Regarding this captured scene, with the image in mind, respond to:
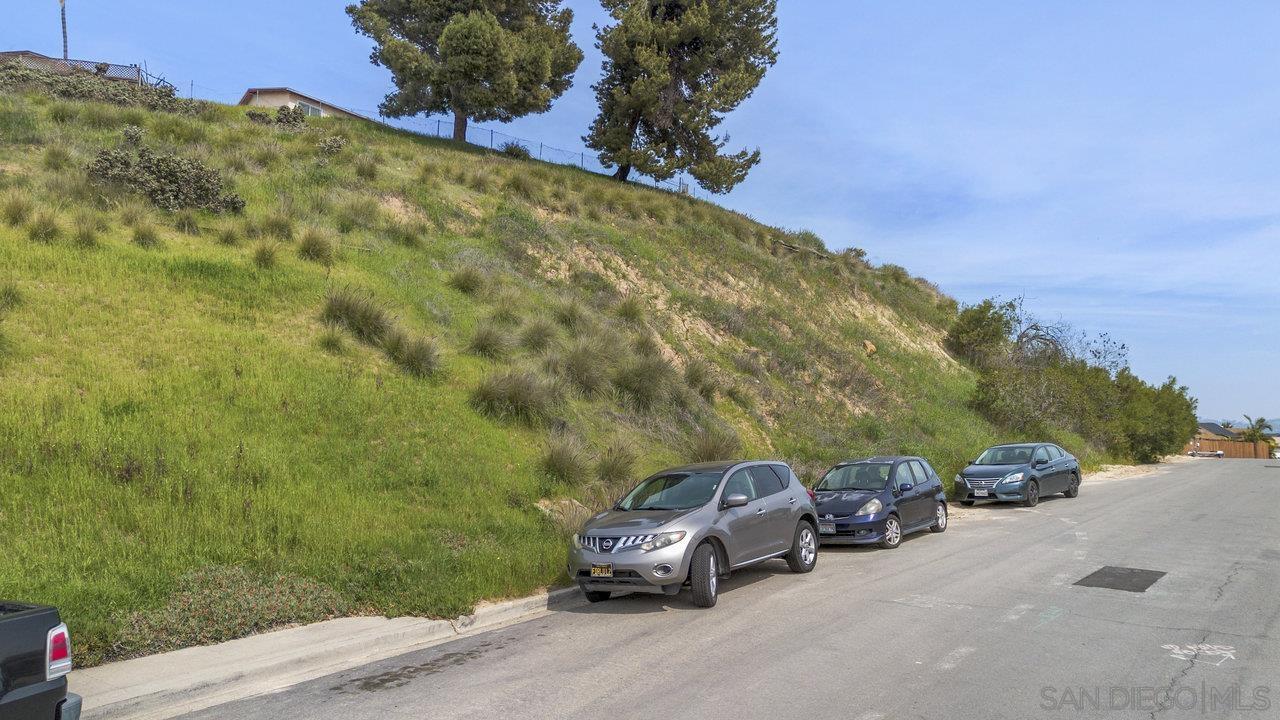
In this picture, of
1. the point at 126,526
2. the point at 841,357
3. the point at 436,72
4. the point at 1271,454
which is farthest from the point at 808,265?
the point at 1271,454

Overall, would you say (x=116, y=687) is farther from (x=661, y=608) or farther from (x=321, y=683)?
(x=661, y=608)

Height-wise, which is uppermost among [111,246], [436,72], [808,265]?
[436,72]

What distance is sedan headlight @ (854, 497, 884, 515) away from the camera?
1300cm

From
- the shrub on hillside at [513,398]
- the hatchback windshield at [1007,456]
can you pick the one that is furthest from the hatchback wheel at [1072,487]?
the shrub on hillside at [513,398]

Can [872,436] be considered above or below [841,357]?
below

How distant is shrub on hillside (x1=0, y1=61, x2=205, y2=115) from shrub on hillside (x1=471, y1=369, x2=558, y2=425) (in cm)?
1970

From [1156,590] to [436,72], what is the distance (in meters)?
31.3

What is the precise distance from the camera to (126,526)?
829 centimetres

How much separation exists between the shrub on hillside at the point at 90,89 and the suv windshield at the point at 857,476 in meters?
24.6

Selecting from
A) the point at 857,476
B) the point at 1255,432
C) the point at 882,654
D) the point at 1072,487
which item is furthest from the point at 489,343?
the point at 1255,432

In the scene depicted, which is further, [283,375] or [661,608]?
[283,375]

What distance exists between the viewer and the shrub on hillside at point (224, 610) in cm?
698

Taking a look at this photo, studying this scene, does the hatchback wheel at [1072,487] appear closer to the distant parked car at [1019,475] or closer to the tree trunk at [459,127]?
the distant parked car at [1019,475]

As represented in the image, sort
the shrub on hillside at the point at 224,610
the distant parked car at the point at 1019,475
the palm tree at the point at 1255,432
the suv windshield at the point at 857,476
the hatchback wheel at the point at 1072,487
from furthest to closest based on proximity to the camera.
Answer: the palm tree at the point at 1255,432
the hatchback wheel at the point at 1072,487
the distant parked car at the point at 1019,475
the suv windshield at the point at 857,476
the shrub on hillside at the point at 224,610
